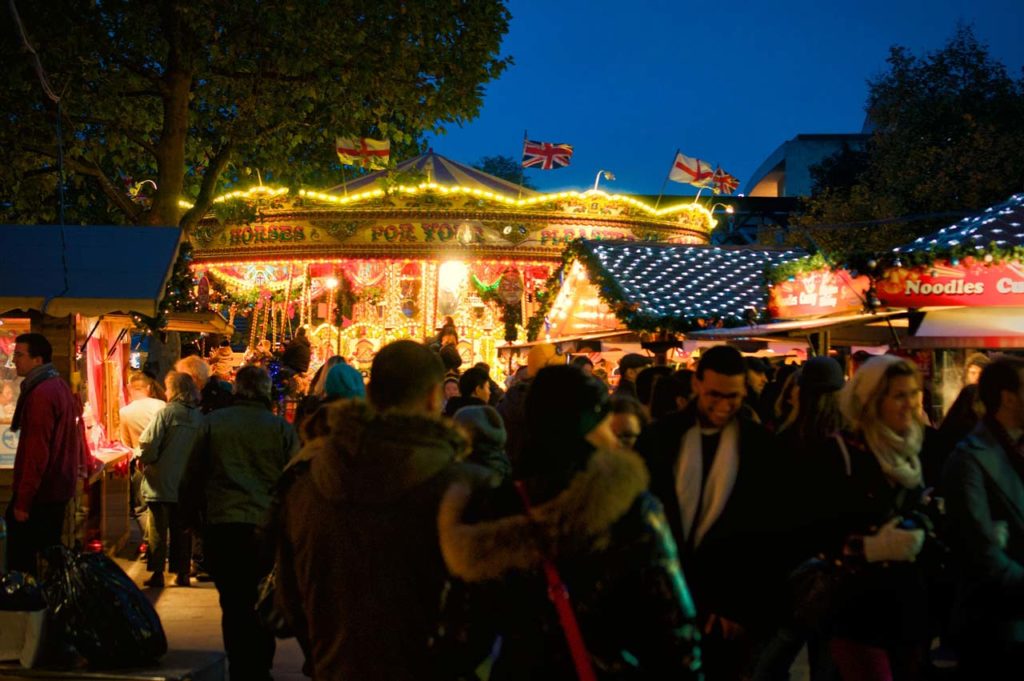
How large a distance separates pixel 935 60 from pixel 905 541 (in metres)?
29.8

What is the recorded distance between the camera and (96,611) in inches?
259

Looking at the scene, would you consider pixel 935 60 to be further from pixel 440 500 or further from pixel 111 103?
pixel 440 500

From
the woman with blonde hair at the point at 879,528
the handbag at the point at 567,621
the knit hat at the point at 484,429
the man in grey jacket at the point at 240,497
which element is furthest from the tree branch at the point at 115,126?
the handbag at the point at 567,621

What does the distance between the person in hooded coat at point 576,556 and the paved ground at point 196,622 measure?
445cm

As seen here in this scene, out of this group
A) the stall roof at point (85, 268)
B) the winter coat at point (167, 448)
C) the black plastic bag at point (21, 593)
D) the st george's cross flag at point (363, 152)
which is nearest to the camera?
the black plastic bag at point (21, 593)

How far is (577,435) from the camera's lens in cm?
315

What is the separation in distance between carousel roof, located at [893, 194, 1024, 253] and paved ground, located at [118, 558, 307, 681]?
16.6 feet

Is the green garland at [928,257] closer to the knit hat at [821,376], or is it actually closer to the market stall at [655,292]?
the market stall at [655,292]

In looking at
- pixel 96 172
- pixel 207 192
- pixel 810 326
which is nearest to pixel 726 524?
pixel 810 326

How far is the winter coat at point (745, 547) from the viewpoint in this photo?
4.33 meters

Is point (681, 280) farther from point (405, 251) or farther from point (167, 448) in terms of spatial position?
point (405, 251)

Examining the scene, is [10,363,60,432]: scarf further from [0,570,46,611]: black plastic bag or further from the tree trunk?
the tree trunk

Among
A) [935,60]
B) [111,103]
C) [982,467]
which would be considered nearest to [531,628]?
[982,467]

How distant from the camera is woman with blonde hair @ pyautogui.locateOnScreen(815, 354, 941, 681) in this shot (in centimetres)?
467
